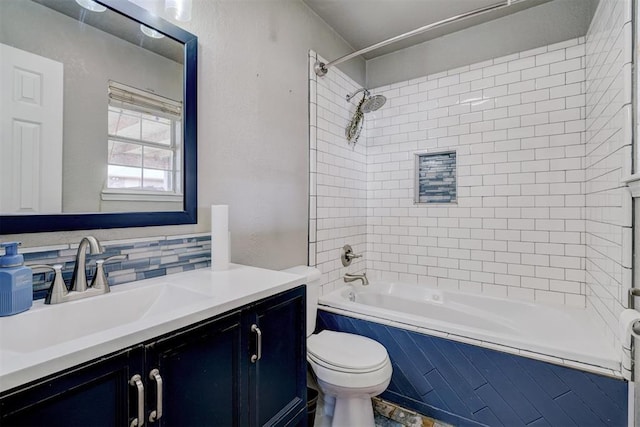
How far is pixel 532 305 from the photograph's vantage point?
7.11 ft

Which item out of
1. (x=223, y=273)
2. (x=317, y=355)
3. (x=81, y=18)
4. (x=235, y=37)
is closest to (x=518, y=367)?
(x=317, y=355)

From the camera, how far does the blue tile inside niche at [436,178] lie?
8.50 feet

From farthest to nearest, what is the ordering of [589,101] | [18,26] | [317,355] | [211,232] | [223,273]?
[589,101], [317,355], [211,232], [223,273], [18,26]

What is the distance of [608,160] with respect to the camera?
1.58 meters

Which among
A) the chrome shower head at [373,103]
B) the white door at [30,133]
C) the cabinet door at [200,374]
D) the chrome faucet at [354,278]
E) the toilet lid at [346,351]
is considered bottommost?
the toilet lid at [346,351]

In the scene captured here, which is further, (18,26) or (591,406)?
(591,406)

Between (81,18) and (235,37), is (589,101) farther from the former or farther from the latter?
(81,18)

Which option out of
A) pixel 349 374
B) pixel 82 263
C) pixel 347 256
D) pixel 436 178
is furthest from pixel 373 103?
pixel 82 263

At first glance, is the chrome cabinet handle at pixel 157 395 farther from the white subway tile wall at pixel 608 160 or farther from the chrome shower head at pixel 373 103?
the chrome shower head at pixel 373 103

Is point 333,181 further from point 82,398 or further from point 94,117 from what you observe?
point 82,398

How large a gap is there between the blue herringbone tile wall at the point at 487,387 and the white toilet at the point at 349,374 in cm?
24

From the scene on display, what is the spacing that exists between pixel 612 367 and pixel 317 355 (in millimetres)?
1354

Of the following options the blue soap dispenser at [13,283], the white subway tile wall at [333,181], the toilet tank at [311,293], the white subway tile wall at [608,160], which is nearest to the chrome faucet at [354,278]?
the white subway tile wall at [333,181]

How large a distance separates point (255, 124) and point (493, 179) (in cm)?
186
